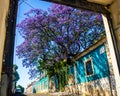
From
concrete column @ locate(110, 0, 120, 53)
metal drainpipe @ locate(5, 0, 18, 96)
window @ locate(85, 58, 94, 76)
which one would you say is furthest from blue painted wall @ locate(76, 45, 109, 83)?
metal drainpipe @ locate(5, 0, 18, 96)

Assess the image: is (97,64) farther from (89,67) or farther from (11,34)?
(11,34)

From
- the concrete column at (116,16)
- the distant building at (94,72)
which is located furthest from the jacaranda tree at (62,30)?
the concrete column at (116,16)

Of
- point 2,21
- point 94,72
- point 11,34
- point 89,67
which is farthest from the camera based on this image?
point 89,67

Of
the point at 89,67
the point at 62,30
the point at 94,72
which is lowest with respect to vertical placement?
the point at 94,72

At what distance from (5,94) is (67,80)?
13538 mm

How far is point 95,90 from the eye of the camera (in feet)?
35.8

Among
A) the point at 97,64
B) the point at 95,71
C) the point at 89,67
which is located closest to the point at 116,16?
the point at 97,64

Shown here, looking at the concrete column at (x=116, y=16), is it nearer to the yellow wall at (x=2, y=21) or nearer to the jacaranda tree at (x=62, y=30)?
the yellow wall at (x=2, y=21)

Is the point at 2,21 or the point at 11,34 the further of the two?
the point at 11,34

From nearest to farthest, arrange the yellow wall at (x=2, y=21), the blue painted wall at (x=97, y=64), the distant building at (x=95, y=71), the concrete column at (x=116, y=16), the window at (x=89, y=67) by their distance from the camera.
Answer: the yellow wall at (x=2, y=21) < the concrete column at (x=116, y=16) < the distant building at (x=95, y=71) < the blue painted wall at (x=97, y=64) < the window at (x=89, y=67)

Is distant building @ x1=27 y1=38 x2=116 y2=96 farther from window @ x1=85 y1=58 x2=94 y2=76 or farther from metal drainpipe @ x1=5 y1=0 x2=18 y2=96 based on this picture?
metal drainpipe @ x1=5 y1=0 x2=18 y2=96

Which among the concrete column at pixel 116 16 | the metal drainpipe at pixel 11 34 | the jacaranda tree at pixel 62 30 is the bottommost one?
the metal drainpipe at pixel 11 34

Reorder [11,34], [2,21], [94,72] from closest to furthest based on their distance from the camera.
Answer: [2,21] < [11,34] < [94,72]

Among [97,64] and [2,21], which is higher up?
[97,64]
